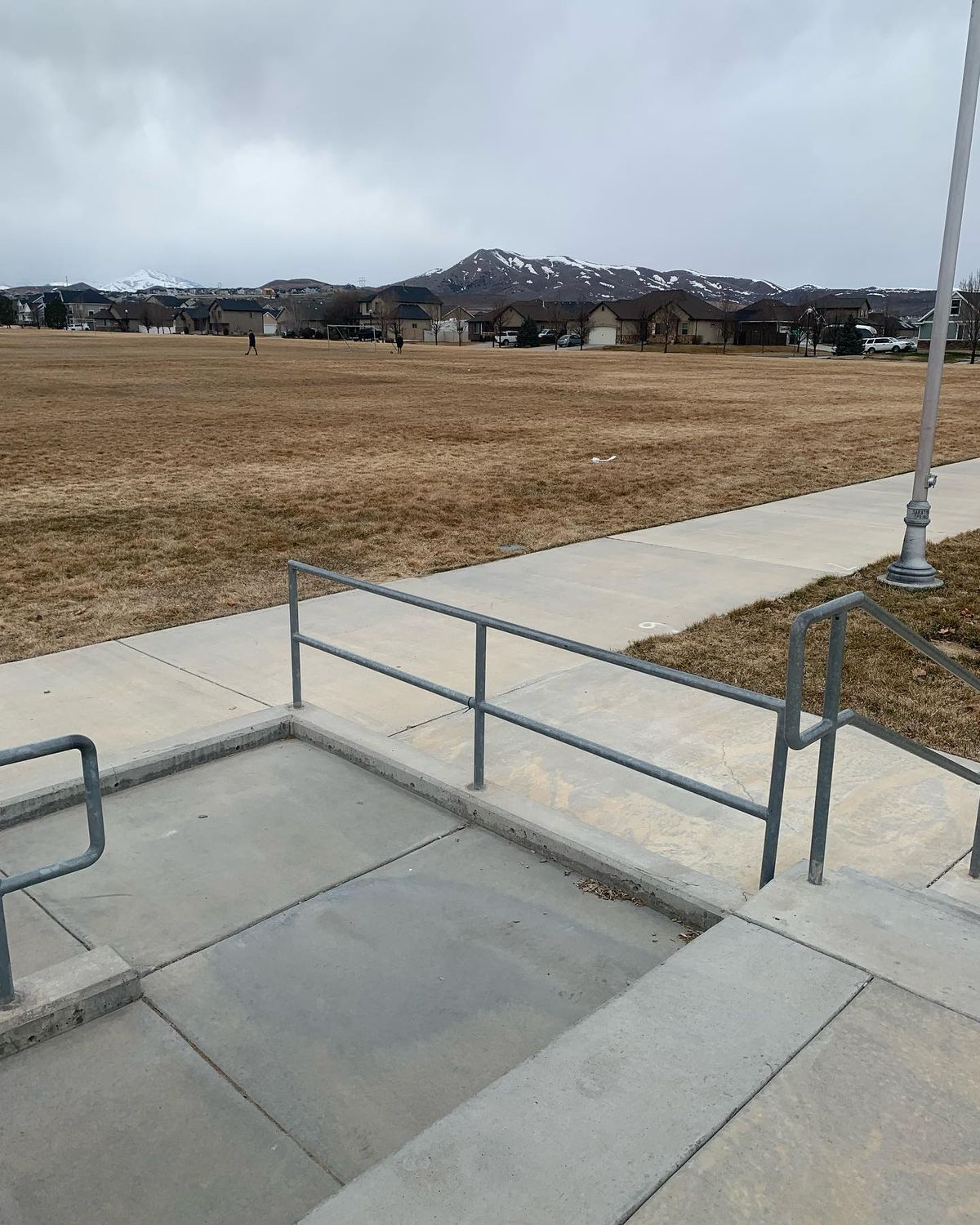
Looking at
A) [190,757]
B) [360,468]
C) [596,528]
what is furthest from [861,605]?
[360,468]

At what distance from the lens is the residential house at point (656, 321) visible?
379 ft

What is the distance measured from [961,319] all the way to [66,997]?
112 metres

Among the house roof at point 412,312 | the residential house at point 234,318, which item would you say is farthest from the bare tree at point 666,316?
the residential house at point 234,318

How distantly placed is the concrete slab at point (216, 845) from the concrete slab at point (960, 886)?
6.85 ft

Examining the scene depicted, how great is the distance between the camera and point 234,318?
154875 mm

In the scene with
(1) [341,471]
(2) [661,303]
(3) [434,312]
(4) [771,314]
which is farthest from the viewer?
(3) [434,312]

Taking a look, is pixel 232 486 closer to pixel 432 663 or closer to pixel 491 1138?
pixel 432 663

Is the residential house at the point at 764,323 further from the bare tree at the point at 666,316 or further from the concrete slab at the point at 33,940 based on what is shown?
the concrete slab at the point at 33,940

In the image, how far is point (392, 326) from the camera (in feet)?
438

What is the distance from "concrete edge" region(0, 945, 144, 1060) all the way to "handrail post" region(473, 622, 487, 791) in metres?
1.81

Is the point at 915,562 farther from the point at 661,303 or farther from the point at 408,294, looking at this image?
the point at 408,294

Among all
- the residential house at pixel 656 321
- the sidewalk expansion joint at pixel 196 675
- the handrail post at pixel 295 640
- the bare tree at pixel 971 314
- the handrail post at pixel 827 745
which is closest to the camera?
the handrail post at pixel 827 745

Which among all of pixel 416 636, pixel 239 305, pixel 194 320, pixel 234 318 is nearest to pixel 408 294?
pixel 239 305

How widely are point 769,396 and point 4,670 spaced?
108ft
